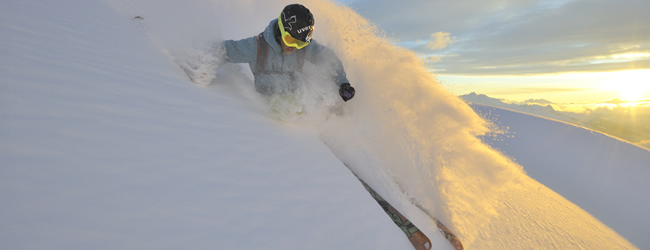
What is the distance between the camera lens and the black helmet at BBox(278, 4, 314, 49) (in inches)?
104

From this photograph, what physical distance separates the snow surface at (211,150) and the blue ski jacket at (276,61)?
0.22 m

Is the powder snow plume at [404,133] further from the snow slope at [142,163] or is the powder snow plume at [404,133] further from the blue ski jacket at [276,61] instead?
the snow slope at [142,163]

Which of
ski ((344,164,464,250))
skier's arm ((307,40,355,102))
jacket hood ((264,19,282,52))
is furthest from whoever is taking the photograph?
skier's arm ((307,40,355,102))

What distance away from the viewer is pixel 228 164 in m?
1.91

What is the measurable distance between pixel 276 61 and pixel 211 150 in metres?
1.39

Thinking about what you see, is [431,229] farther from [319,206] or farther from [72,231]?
[72,231]

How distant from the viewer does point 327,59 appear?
3.24 metres

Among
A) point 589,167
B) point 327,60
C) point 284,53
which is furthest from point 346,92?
point 589,167

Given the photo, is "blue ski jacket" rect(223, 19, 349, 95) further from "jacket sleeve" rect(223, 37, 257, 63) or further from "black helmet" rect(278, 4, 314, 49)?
"black helmet" rect(278, 4, 314, 49)

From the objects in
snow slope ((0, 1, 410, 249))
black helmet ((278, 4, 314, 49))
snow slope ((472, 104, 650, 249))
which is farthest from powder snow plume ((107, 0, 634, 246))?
snow slope ((472, 104, 650, 249))

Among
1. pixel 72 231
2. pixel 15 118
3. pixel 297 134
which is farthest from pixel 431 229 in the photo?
pixel 15 118

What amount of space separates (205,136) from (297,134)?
0.97 metres

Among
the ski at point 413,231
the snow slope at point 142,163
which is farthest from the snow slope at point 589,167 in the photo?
the snow slope at point 142,163

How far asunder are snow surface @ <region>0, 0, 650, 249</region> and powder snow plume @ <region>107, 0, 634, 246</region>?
0.02 metres
